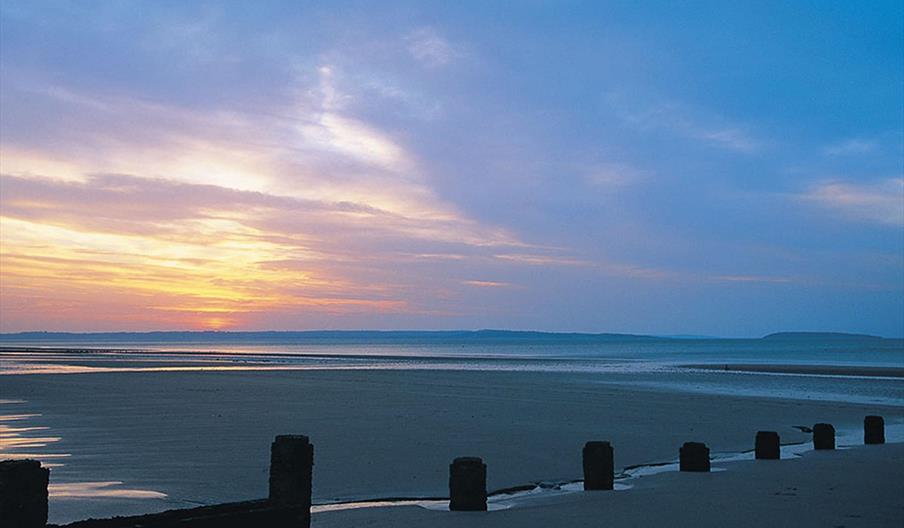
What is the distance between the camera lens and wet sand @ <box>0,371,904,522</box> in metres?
12.0

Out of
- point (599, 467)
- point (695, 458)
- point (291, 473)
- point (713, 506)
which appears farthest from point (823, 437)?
point (291, 473)

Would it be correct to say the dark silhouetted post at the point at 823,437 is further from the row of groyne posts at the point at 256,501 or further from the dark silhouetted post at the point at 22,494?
the dark silhouetted post at the point at 22,494

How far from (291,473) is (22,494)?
6.53ft

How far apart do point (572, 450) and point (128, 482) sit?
7587 mm

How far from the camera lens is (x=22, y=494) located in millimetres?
4902

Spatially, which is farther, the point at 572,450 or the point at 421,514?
the point at 572,450

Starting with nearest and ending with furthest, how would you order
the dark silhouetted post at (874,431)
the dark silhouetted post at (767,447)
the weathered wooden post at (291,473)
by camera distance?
1. the weathered wooden post at (291,473)
2. the dark silhouetted post at (767,447)
3. the dark silhouetted post at (874,431)

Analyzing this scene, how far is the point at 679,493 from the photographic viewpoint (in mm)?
10500

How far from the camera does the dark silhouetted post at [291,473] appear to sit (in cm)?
637

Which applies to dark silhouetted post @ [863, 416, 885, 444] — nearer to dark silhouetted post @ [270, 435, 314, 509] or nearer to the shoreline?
dark silhouetted post @ [270, 435, 314, 509]

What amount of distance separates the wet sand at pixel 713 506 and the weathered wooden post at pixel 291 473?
2.68 metres

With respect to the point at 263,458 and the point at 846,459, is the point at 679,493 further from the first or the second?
the point at 263,458

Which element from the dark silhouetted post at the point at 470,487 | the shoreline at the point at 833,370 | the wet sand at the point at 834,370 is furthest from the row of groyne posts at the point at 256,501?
the wet sand at the point at 834,370

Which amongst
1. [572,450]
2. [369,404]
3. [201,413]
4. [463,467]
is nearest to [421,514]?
[463,467]
